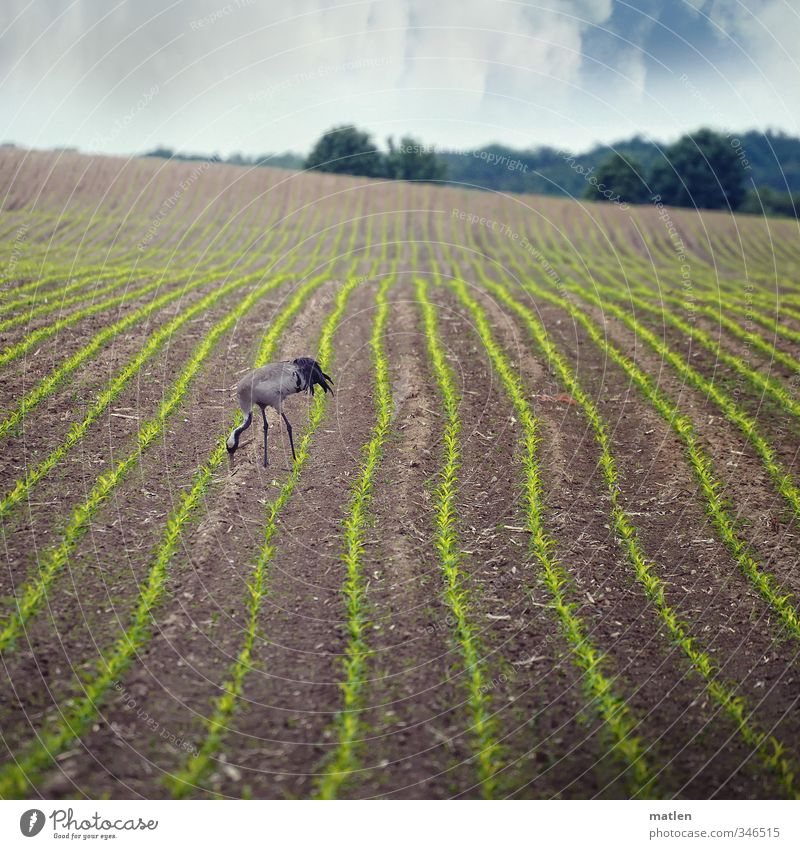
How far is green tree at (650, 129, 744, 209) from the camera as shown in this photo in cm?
4978

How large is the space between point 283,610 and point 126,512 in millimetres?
2278

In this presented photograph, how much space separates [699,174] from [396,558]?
52849 mm

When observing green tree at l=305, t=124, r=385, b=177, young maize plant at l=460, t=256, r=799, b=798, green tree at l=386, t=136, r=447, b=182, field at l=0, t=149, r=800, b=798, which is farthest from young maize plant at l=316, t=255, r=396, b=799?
green tree at l=386, t=136, r=447, b=182

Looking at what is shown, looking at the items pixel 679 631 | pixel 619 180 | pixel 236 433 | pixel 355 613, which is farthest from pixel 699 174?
pixel 355 613

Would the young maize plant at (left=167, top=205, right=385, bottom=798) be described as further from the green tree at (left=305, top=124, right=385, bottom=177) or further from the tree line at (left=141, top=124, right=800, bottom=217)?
the tree line at (left=141, top=124, right=800, bottom=217)

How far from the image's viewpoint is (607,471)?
8484mm
